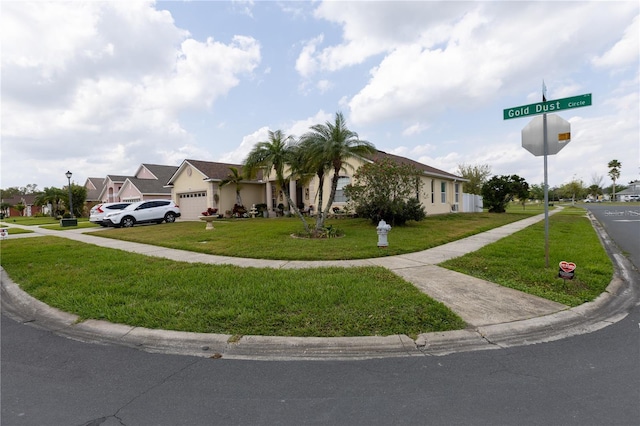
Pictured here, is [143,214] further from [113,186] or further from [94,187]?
[94,187]

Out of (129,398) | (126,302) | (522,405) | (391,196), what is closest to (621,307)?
(522,405)

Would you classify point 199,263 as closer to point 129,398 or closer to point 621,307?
point 129,398

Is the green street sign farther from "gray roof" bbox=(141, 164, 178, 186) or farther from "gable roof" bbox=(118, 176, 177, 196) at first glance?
"gray roof" bbox=(141, 164, 178, 186)

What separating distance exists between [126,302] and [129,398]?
263cm

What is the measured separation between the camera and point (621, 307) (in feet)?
16.0

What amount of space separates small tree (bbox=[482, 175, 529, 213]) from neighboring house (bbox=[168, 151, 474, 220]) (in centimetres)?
274

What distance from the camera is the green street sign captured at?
5887 millimetres

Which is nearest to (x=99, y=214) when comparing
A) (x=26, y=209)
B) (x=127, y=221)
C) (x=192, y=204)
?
→ (x=127, y=221)

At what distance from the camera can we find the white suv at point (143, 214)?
18764 mm

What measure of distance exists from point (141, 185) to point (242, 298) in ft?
109

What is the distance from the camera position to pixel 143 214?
2011 centimetres

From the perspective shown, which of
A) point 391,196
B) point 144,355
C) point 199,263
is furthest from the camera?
point 391,196

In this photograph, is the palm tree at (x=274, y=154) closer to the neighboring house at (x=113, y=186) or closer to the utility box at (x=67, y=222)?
the utility box at (x=67, y=222)

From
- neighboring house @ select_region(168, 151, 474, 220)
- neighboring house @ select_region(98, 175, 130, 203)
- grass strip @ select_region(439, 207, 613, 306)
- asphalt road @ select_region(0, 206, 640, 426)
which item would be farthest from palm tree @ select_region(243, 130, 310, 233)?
→ neighboring house @ select_region(98, 175, 130, 203)
